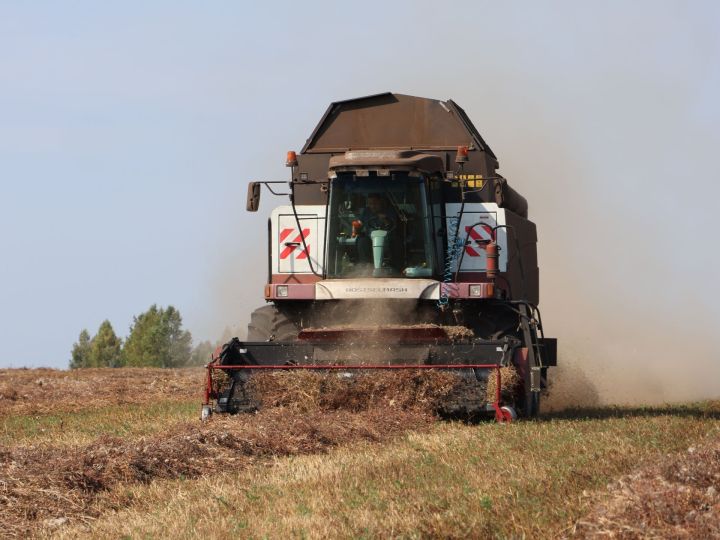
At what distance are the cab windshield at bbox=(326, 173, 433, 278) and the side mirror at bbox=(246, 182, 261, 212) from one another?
82 cm

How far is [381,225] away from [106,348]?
90681 millimetres

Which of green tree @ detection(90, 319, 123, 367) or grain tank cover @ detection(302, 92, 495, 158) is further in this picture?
green tree @ detection(90, 319, 123, 367)

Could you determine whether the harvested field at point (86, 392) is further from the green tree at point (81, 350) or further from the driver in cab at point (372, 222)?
the green tree at point (81, 350)

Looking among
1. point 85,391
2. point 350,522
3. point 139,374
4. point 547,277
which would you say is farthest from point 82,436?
point 139,374

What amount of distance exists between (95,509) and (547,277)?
56.5ft

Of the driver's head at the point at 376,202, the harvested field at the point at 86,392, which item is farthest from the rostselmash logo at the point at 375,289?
the harvested field at the point at 86,392

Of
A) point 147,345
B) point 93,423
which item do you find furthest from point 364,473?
point 147,345

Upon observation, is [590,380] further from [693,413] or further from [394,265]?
[394,265]

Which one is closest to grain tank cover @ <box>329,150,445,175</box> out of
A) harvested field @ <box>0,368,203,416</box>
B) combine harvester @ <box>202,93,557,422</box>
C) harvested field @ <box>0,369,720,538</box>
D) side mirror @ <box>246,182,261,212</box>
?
combine harvester @ <box>202,93,557,422</box>

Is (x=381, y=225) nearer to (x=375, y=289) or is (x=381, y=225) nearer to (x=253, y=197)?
(x=375, y=289)

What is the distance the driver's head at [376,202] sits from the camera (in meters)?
13.7

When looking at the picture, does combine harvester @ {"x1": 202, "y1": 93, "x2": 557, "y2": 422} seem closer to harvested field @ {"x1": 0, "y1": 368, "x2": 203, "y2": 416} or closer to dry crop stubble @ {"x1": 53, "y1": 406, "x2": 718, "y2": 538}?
dry crop stubble @ {"x1": 53, "y1": 406, "x2": 718, "y2": 538}

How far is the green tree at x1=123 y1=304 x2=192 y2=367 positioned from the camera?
8738 centimetres

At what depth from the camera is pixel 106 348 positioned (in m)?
102
